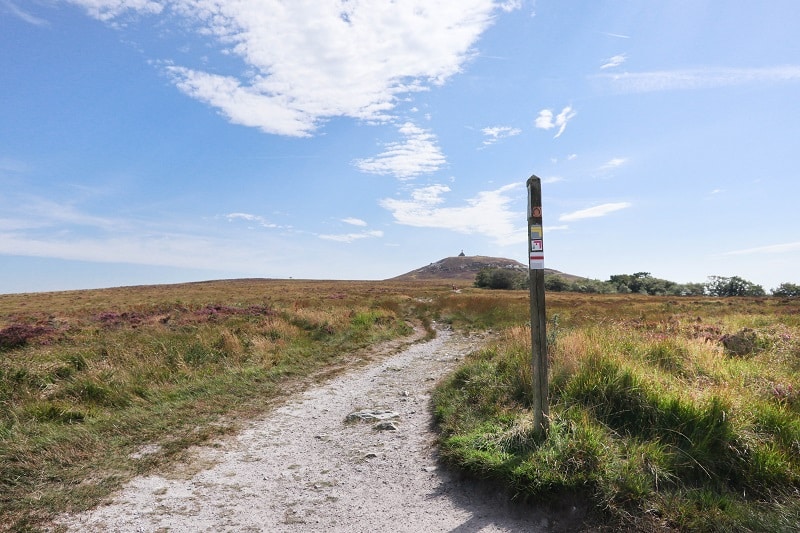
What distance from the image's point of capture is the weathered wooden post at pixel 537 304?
5.25 meters

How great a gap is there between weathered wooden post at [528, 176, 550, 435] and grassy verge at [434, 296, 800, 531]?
12.3 inches

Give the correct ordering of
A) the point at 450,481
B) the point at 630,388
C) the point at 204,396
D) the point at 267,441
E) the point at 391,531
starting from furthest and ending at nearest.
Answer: the point at 204,396
the point at 267,441
the point at 630,388
the point at 450,481
the point at 391,531

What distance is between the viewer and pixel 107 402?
805cm

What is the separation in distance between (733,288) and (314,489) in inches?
3105

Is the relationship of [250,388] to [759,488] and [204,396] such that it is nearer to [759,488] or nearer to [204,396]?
[204,396]

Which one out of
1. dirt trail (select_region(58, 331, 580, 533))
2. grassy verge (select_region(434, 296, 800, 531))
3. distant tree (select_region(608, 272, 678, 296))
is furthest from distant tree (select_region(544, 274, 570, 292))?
dirt trail (select_region(58, 331, 580, 533))

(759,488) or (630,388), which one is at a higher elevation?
(630,388)

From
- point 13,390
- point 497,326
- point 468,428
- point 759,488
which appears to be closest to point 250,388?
point 13,390

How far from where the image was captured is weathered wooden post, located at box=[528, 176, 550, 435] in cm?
525

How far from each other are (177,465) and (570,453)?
5374 millimetres

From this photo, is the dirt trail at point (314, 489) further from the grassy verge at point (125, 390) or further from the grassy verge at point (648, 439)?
the grassy verge at point (125, 390)

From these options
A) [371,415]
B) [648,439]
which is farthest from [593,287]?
[648,439]

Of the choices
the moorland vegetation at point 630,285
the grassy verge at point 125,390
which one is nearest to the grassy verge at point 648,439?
the grassy verge at point 125,390

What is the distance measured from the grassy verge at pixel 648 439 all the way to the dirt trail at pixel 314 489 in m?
0.45
